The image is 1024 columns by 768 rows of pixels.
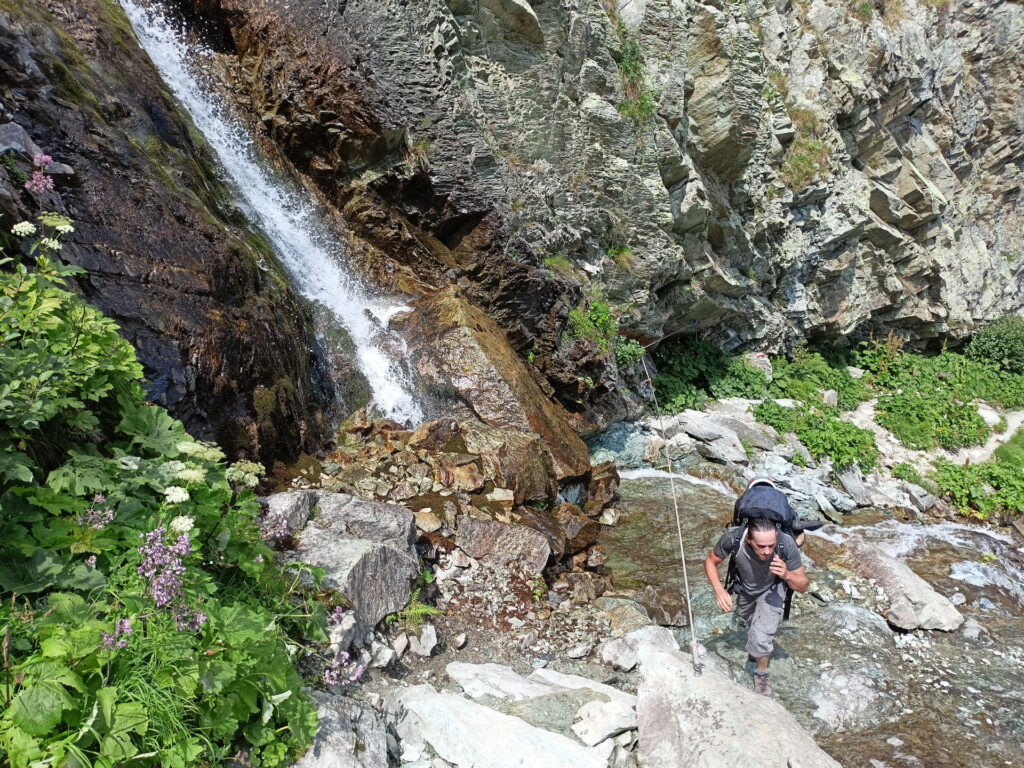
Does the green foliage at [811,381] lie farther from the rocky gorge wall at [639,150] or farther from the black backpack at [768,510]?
the black backpack at [768,510]

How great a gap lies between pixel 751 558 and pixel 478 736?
2798 millimetres

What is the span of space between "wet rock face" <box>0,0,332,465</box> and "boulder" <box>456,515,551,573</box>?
7.02 feet

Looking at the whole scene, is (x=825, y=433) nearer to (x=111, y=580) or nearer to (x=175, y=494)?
(x=175, y=494)

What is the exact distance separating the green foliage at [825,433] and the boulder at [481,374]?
681cm

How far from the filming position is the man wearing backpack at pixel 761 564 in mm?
4570

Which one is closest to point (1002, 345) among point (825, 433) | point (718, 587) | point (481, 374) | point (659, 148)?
point (825, 433)

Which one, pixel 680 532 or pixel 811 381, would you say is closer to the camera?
pixel 680 532

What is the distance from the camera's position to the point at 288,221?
866 centimetres

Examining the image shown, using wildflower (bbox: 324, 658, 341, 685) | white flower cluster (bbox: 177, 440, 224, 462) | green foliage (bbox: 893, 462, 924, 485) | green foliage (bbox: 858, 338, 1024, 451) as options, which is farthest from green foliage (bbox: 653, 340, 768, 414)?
white flower cluster (bbox: 177, 440, 224, 462)

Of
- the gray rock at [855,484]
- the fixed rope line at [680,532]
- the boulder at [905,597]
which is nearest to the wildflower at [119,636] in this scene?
the fixed rope line at [680,532]

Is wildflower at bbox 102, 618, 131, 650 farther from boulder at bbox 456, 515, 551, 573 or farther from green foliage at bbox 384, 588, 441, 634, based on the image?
boulder at bbox 456, 515, 551, 573

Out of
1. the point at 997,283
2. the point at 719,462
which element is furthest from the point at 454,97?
the point at 997,283

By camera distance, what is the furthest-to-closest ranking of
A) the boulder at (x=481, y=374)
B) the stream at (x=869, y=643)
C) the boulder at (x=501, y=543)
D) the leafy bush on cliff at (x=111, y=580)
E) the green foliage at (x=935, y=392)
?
the green foliage at (x=935, y=392), the boulder at (x=481, y=374), the boulder at (x=501, y=543), the stream at (x=869, y=643), the leafy bush on cliff at (x=111, y=580)

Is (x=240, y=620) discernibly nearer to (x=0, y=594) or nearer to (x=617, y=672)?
(x=0, y=594)
